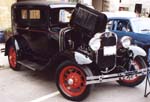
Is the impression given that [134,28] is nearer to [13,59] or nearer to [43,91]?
[13,59]

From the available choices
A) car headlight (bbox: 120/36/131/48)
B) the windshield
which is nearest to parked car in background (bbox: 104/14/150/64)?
the windshield

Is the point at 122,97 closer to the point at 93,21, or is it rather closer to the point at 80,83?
the point at 80,83

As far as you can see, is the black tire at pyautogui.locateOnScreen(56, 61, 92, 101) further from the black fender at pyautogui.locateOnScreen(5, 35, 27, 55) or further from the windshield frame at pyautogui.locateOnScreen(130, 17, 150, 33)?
the windshield frame at pyautogui.locateOnScreen(130, 17, 150, 33)

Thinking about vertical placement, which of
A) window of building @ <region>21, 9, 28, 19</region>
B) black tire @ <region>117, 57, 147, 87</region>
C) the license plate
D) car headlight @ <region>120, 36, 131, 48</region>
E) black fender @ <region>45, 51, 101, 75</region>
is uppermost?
window of building @ <region>21, 9, 28, 19</region>

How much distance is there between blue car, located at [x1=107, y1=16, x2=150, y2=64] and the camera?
28.2 ft

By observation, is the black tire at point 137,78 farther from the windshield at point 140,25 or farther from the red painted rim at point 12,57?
the red painted rim at point 12,57

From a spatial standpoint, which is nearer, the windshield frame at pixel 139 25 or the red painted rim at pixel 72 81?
the red painted rim at pixel 72 81

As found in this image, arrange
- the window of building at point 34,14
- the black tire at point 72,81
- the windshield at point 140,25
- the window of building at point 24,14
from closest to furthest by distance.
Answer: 1. the black tire at point 72,81
2. the window of building at point 34,14
3. the window of building at point 24,14
4. the windshield at point 140,25

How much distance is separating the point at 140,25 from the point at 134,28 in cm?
35

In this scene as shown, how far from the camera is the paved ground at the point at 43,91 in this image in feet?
18.2

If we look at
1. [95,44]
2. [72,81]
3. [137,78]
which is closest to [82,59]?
[95,44]

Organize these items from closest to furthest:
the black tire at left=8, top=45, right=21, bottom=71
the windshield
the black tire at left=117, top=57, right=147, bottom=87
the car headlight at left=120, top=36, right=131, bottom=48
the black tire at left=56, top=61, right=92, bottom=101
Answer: the black tire at left=56, top=61, right=92, bottom=101 < the car headlight at left=120, top=36, right=131, bottom=48 < the black tire at left=117, top=57, right=147, bottom=87 < the black tire at left=8, top=45, right=21, bottom=71 < the windshield

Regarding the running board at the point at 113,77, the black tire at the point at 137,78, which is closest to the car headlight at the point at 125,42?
the black tire at the point at 137,78

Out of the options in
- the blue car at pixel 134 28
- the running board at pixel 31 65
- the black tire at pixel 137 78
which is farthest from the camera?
the blue car at pixel 134 28
